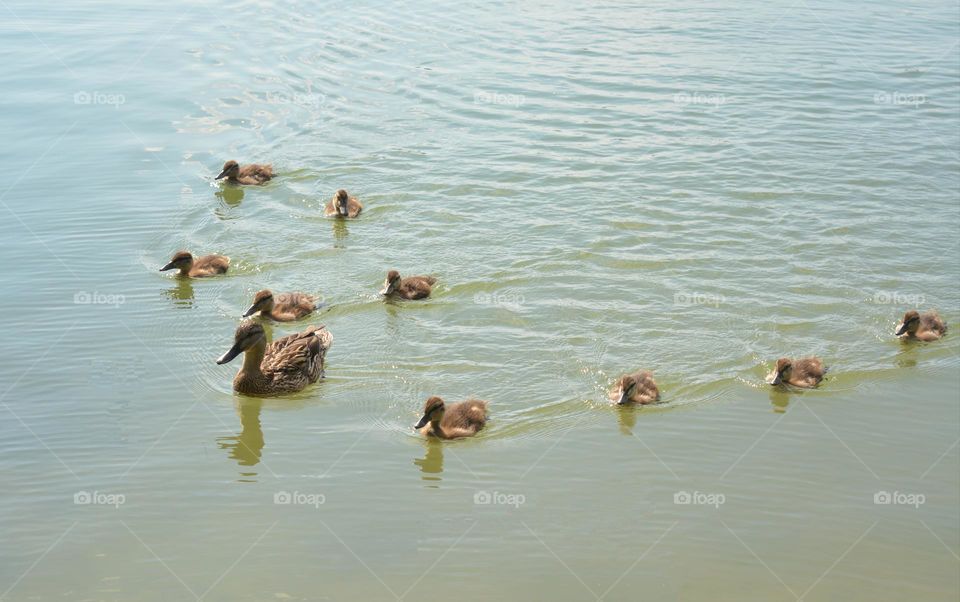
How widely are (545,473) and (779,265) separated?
197 inches

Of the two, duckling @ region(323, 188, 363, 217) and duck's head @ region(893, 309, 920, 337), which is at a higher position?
duckling @ region(323, 188, 363, 217)

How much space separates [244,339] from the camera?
9.81 metres

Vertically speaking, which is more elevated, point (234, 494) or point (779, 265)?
point (779, 265)

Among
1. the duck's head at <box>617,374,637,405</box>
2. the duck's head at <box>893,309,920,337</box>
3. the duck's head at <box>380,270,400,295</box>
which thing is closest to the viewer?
the duck's head at <box>617,374,637,405</box>

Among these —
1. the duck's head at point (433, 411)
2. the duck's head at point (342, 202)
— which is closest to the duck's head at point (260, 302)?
the duck's head at point (342, 202)

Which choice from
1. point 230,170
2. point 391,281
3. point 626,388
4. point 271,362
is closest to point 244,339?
point 271,362

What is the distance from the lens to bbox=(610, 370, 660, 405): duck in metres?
9.41

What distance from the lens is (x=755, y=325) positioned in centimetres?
1103

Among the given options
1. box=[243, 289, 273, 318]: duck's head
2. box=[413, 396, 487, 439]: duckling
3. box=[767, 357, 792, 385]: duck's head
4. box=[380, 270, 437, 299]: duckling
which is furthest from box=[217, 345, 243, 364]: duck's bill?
box=[767, 357, 792, 385]: duck's head

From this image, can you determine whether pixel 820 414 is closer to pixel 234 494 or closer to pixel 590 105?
pixel 234 494

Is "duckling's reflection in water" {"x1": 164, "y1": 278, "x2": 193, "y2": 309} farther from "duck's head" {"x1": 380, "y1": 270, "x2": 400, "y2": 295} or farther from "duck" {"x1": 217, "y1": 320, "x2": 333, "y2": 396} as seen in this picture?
"duck's head" {"x1": 380, "y1": 270, "x2": 400, "y2": 295}

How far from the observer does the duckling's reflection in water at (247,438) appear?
8.55 meters

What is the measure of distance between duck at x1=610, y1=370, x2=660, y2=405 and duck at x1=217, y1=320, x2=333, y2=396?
2651 mm

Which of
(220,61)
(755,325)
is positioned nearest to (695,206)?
(755,325)
